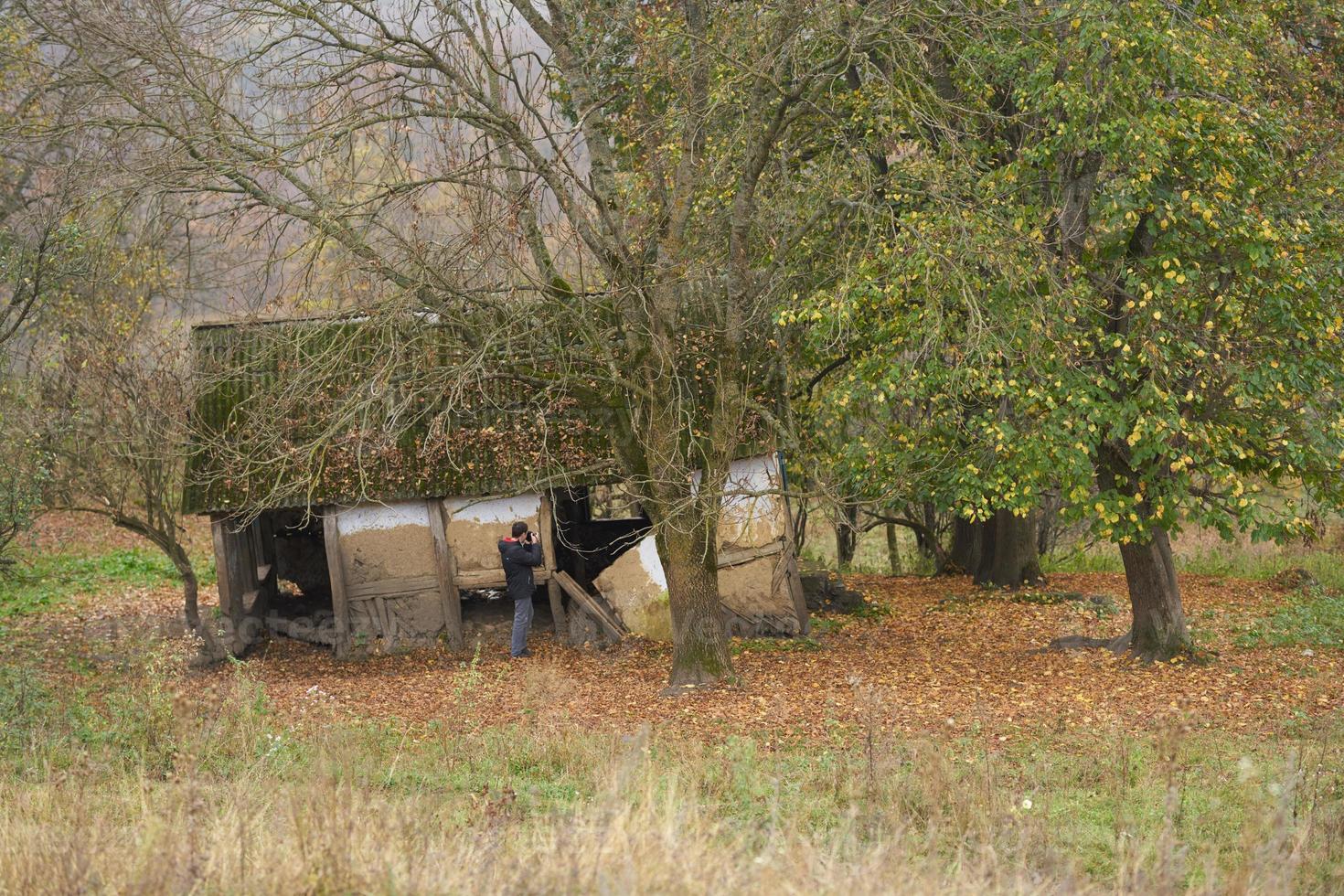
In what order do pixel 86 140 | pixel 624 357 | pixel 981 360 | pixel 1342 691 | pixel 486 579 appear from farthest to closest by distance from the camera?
pixel 486 579
pixel 86 140
pixel 624 357
pixel 1342 691
pixel 981 360

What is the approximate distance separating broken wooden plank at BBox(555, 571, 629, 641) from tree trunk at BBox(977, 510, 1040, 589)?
6.25 metres

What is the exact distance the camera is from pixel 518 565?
51.2ft

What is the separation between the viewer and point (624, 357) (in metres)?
12.6

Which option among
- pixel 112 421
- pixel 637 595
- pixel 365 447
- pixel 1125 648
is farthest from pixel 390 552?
pixel 1125 648

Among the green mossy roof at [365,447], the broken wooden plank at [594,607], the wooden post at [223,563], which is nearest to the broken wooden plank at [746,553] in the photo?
the broken wooden plank at [594,607]

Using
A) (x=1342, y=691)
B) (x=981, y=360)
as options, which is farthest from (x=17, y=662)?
(x=1342, y=691)

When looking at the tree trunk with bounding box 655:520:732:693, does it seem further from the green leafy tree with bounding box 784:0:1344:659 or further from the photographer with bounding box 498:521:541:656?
the photographer with bounding box 498:521:541:656

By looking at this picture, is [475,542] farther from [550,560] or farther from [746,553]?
[746,553]

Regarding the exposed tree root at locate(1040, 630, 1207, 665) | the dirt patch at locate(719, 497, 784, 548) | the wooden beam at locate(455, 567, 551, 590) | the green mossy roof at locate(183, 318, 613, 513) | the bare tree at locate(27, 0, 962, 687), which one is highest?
the bare tree at locate(27, 0, 962, 687)

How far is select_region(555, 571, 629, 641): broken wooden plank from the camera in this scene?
16297 millimetres

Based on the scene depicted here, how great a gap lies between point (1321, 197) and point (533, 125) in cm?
773

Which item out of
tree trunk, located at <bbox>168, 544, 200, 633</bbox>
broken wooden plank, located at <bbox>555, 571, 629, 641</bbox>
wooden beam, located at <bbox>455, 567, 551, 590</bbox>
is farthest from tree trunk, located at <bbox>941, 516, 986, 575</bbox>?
tree trunk, located at <bbox>168, 544, 200, 633</bbox>

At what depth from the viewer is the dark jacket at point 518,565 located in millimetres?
15547

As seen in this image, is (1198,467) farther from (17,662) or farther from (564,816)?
(17,662)
